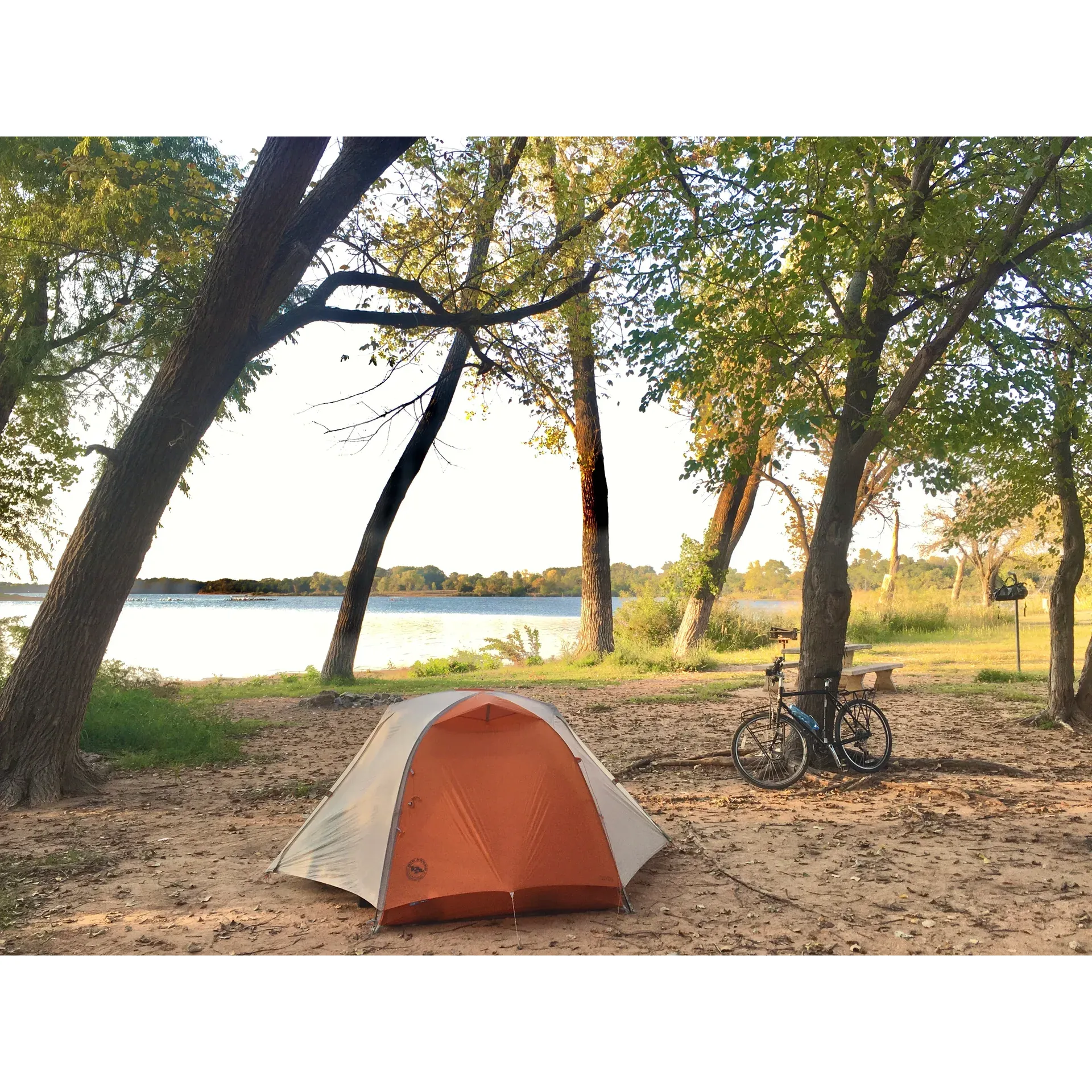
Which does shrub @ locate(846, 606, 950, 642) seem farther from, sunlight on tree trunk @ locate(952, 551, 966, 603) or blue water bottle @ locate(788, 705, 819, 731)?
blue water bottle @ locate(788, 705, 819, 731)

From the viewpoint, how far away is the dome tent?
183 inches

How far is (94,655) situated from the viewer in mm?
7129

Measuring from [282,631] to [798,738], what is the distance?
28206 millimetres

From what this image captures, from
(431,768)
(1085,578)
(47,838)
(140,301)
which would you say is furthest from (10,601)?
(1085,578)

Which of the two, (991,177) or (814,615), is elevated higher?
(991,177)

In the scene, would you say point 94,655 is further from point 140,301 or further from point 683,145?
point 683,145

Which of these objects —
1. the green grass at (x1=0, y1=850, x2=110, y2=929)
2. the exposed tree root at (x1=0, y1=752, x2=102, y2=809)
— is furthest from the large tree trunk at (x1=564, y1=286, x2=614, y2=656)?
the green grass at (x1=0, y1=850, x2=110, y2=929)

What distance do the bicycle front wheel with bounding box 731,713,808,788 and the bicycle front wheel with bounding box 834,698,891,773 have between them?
450 millimetres

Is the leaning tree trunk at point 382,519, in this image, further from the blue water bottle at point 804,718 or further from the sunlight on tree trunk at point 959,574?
the sunlight on tree trunk at point 959,574

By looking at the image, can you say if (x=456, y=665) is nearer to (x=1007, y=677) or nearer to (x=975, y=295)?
(x=1007, y=677)

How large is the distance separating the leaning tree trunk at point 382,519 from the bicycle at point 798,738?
26.8ft
